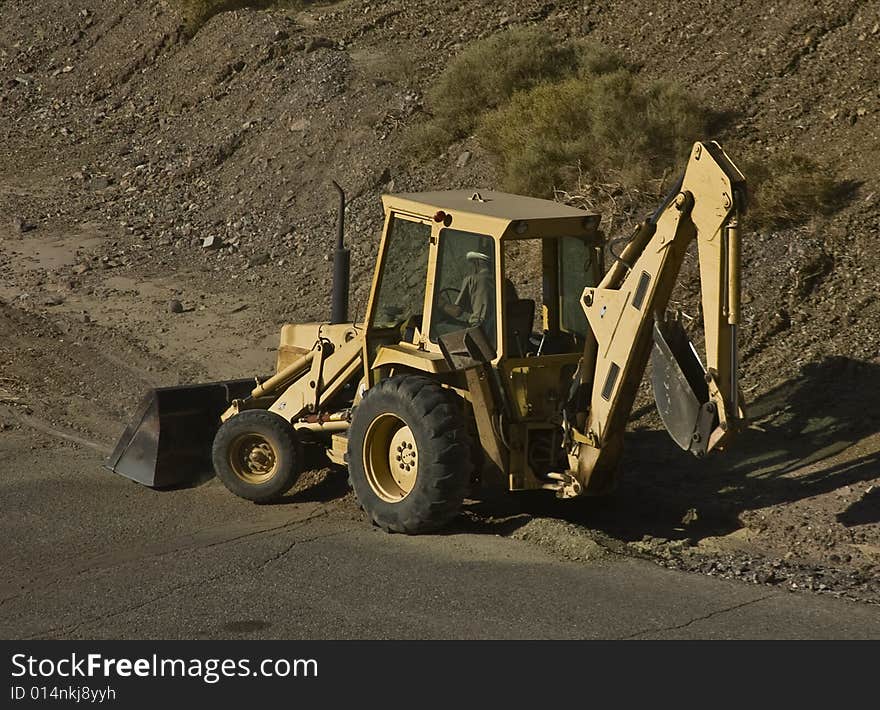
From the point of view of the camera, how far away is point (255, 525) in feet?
34.0

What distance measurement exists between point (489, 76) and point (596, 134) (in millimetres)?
3094

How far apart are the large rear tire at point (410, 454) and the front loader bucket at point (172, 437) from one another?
2.13 metres

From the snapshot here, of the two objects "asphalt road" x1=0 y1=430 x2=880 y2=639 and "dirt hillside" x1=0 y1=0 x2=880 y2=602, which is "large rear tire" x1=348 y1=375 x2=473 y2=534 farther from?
"dirt hillside" x1=0 y1=0 x2=880 y2=602

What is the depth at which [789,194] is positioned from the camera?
15.1m

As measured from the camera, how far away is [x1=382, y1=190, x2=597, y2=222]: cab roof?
9.57m

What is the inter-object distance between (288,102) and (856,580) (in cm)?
1454

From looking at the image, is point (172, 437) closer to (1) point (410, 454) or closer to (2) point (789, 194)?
(1) point (410, 454)

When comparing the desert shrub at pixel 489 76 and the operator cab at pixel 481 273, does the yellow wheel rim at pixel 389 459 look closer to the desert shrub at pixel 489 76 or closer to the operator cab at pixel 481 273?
the operator cab at pixel 481 273

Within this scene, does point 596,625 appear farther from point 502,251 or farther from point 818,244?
point 818,244

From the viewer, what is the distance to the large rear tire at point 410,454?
9.34 m

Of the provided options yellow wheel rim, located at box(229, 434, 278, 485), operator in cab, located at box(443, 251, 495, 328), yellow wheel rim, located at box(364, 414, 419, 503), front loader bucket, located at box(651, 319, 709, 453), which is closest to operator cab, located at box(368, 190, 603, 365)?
operator in cab, located at box(443, 251, 495, 328)

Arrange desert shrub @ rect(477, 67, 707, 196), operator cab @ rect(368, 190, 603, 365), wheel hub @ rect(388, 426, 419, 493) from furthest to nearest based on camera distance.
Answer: desert shrub @ rect(477, 67, 707, 196) → wheel hub @ rect(388, 426, 419, 493) → operator cab @ rect(368, 190, 603, 365)

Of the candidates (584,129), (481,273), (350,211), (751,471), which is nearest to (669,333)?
(481,273)

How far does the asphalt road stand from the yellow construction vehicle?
505 millimetres
